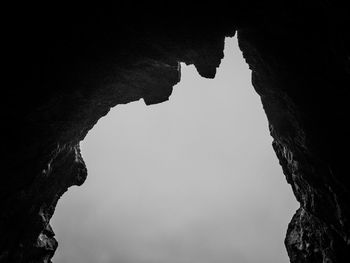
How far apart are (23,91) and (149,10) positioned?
894cm

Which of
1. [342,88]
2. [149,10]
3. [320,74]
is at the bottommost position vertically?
[342,88]

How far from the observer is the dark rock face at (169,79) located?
51.0 ft

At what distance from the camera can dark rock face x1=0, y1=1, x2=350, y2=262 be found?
15547 millimetres

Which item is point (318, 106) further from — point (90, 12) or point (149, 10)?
point (90, 12)

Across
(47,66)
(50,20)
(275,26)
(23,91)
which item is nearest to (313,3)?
(275,26)

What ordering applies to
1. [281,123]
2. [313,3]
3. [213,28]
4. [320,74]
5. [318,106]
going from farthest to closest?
[281,123] < [213,28] < [318,106] < [320,74] < [313,3]

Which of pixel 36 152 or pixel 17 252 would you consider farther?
pixel 17 252

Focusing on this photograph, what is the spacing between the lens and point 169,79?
23234 mm

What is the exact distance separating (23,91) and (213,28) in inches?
485

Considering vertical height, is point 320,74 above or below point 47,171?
above

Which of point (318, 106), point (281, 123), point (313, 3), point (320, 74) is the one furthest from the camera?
point (281, 123)

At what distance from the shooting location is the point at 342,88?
1447cm

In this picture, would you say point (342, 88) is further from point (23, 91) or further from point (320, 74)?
point (23, 91)

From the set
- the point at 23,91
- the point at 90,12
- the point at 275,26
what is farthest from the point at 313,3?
the point at 23,91
